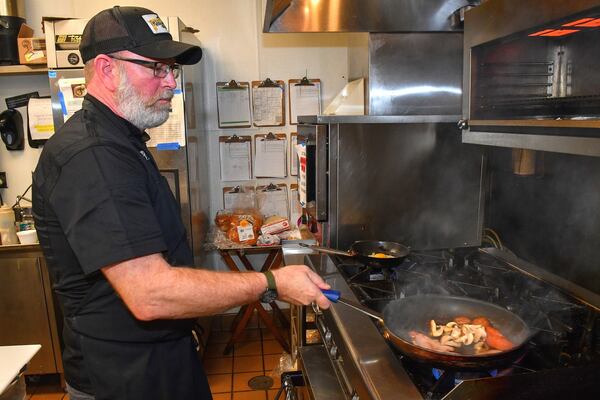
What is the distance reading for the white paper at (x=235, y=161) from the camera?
11.4ft

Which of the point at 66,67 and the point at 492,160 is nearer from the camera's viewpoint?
the point at 492,160

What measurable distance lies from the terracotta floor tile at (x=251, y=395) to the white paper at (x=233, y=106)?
180cm

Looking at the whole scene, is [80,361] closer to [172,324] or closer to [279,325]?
[172,324]

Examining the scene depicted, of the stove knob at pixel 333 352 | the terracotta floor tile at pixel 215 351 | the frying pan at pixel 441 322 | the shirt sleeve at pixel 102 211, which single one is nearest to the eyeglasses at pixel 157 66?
the shirt sleeve at pixel 102 211

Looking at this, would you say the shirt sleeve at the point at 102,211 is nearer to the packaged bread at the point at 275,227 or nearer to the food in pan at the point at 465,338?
the food in pan at the point at 465,338

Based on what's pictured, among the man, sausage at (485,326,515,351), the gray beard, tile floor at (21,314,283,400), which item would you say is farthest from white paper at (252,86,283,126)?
sausage at (485,326,515,351)

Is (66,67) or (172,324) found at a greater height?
(66,67)

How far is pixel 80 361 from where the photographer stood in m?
1.38

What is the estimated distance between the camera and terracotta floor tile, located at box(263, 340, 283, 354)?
3288mm

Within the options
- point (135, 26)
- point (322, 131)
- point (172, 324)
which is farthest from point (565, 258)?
point (135, 26)

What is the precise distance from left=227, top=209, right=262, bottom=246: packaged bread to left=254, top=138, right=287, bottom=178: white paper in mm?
431

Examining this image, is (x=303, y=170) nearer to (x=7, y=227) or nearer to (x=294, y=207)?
(x=294, y=207)

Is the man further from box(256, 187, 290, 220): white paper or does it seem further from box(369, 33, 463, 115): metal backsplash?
box(256, 187, 290, 220): white paper

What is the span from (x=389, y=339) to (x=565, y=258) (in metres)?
0.92
